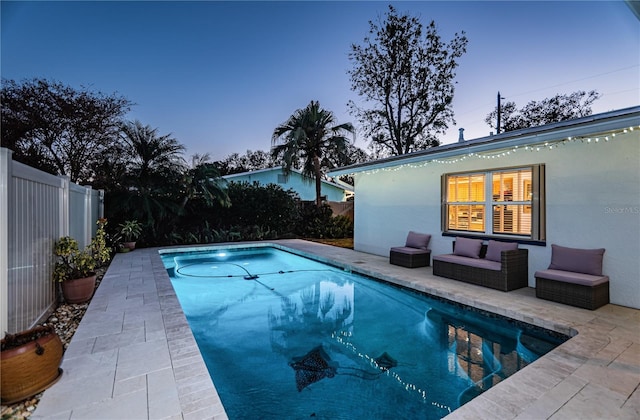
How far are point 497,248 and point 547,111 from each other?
2257cm

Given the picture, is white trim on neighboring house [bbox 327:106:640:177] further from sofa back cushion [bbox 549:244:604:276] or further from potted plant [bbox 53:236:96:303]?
potted plant [bbox 53:236:96:303]

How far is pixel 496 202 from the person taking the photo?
699 cm

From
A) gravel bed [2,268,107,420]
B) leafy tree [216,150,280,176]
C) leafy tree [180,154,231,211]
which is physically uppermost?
leafy tree [216,150,280,176]

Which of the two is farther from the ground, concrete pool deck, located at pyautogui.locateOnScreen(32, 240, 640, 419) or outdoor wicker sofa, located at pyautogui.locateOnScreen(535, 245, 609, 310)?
outdoor wicker sofa, located at pyautogui.locateOnScreen(535, 245, 609, 310)

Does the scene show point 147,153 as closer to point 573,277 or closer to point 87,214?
point 87,214

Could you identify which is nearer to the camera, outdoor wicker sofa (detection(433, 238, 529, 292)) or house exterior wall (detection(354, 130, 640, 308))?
house exterior wall (detection(354, 130, 640, 308))

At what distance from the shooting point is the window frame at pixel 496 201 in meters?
6.02

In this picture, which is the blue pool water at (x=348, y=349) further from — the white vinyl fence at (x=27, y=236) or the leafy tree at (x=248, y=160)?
the leafy tree at (x=248, y=160)

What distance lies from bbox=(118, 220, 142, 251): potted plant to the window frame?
34.0ft

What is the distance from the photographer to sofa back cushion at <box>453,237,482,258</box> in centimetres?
679

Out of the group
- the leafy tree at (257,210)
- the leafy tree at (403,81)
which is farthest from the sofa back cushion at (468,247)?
the leafy tree at (403,81)

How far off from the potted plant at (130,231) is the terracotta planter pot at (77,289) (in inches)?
238

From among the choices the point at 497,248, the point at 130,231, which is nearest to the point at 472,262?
the point at 497,248

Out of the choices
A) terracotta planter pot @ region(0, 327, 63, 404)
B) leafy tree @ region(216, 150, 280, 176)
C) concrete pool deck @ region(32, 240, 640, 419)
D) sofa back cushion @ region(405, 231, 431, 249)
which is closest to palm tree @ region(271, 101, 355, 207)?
sofa back cushion @ region(405, 231, 431, 249)
